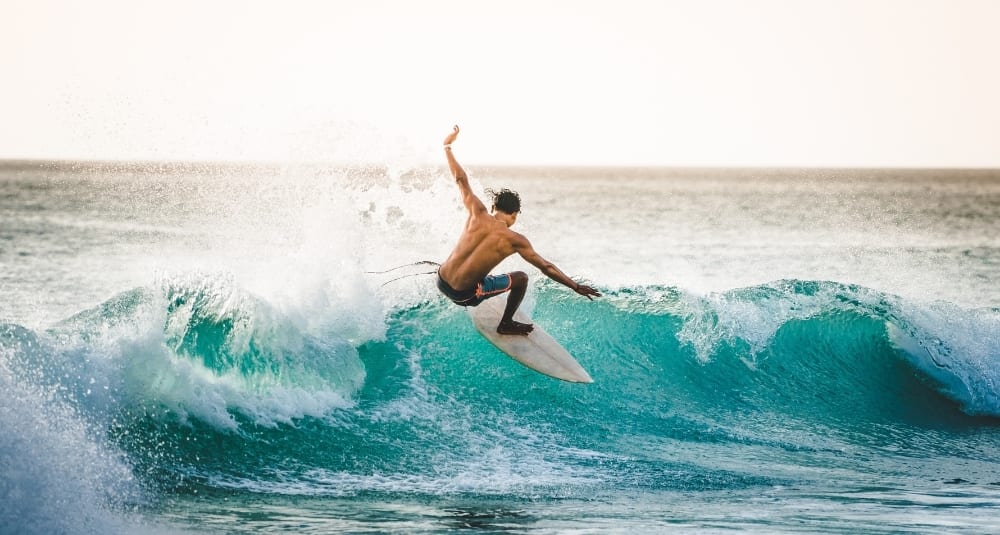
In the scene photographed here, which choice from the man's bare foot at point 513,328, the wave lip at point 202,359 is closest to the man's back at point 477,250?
the man's bare foot at point 513,328

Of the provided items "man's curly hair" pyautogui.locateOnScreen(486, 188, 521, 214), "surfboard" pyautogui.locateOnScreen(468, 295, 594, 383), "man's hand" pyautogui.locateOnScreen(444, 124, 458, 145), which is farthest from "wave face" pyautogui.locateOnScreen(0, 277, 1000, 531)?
"man's hand" pyautogui.locateOnScreen(444, 124, 458, 145)

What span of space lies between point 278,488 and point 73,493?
5.33ft

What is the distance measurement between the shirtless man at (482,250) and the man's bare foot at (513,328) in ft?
2.22

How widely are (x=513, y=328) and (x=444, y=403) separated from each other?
45.0 inches

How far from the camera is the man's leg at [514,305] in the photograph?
768 centimetres

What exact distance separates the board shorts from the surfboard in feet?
2.68

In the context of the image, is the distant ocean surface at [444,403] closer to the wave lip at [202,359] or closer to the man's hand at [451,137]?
the wave lip at [202,359]

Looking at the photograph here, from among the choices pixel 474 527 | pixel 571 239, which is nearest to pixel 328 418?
pixel 474 527

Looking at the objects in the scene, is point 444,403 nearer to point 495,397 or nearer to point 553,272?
point 495,397

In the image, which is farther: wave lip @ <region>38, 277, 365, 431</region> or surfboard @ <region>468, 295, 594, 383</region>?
surfboard @ <region>468, 295, 594, 383</region>

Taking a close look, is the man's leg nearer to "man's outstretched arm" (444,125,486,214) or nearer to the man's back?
the man's back

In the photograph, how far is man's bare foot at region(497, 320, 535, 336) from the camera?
8.24 m

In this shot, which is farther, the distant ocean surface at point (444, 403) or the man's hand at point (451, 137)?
the man's hand at point (451, 137)

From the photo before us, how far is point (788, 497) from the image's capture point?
279 inches
